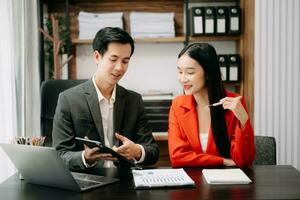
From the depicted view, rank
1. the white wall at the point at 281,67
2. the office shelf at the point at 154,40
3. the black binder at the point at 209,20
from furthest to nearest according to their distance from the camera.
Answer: the office shelf at the point at 154,40 < the black binder at the point at 209,20 < the white wall at the point at 281,67

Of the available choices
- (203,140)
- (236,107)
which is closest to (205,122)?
(203,140)

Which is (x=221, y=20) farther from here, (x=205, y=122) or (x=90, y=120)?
(x=90, y=120)

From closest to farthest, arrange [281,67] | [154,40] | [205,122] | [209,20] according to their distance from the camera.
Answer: [205,122]
[281,67]
[209,20]
[154,40]

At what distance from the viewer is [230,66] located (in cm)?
304

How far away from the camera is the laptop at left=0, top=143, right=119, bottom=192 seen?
1.29 metres

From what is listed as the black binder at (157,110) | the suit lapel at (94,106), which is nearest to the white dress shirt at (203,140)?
the suit lapel at (94,106)

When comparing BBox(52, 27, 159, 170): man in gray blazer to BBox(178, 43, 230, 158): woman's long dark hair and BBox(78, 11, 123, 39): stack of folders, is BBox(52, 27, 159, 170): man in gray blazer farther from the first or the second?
BBox(78, 11, 123, 39): stack of folders

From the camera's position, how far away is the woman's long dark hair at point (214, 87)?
191cm

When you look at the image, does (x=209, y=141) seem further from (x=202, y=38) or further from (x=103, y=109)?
(x=202, y=38)

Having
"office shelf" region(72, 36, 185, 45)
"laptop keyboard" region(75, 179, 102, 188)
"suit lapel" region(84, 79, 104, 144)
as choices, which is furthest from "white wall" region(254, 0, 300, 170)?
"laptop keyboard" region(75, 179, 102, 188)

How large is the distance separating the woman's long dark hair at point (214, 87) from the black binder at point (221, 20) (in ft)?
3.64

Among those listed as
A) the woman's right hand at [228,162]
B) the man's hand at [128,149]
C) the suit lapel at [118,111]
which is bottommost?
Answer: the woman's right hand at [228,162]

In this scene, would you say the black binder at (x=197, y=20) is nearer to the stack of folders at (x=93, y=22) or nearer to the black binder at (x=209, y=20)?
the black binder at (x=209, y=20)

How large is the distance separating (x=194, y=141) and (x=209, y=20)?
135cm
